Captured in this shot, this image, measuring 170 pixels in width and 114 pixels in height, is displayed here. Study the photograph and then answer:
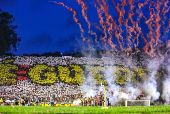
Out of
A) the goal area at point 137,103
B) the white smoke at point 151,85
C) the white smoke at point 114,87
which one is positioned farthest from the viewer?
the white smoke at point 114,87

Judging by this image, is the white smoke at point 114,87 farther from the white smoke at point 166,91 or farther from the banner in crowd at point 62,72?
the white smoke at point 166,91

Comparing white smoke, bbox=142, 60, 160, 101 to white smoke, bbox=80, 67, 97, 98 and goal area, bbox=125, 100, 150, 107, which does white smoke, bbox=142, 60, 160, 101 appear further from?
white smoke, bbox=80, 67, 97, 98

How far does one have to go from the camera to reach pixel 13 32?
5612 centimetres

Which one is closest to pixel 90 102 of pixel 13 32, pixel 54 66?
pixel 54 66

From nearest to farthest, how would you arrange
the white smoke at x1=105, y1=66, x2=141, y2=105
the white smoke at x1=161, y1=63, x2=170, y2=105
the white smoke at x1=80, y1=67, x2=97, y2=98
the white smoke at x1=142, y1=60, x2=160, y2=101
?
the white smoke at x1=161, y1=63, x2=170, y2=105
the white smoke at x1=142, y1=60, x2=160, y2=101
the white smoke at x1=105, y1=66, x2=141, y2=105
the white smoke at x1=80, y1=67, x2=97, y2=98

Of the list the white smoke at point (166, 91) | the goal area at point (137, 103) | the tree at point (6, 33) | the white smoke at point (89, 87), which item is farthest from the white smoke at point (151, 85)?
the tree at point (6, 33)

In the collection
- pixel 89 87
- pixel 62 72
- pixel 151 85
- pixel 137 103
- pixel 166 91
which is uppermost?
pixel 62 72

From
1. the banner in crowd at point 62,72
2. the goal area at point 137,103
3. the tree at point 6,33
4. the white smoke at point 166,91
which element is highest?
the tree at point 6,33

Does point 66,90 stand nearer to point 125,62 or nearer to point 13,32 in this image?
point 125,62

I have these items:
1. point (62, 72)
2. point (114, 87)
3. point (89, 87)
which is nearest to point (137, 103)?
point (114, 87)

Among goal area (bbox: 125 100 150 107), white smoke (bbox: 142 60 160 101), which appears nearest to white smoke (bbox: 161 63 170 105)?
white smoke (bbox: 142 60 160 101)

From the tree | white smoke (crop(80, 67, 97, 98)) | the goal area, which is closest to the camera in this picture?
the goal area

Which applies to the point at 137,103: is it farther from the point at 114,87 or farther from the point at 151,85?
the point at 151,85

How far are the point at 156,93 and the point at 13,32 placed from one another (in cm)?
3932
